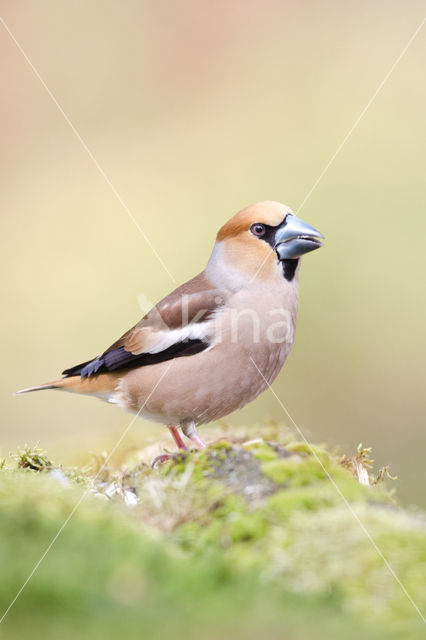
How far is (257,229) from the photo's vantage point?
439 cm

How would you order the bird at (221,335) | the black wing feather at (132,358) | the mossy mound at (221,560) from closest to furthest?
the mossy mound at (221,560) → the bird at (221,335) → the black wing feather at (132,358)

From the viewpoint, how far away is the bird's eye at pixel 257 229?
4.38m

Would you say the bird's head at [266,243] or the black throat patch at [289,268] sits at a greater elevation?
the bird's head at [266,243]

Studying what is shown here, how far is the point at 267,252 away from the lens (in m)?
4.35

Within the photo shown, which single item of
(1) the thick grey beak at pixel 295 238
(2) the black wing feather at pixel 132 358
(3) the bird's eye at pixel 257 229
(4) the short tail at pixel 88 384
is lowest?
(4) the short tail at pixel 88 384

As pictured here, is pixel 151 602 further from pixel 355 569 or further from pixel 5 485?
pixel 5 485

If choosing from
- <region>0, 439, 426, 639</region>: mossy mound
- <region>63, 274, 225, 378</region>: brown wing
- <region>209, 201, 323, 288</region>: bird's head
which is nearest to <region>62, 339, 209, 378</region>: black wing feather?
<region>63, 274, 225, 378</region>: brown wing

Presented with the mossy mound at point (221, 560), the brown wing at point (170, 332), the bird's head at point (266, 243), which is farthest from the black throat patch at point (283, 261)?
the mossy mound at point (221, 560)

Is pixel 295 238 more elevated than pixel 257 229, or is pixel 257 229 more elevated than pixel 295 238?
pixel 257 229

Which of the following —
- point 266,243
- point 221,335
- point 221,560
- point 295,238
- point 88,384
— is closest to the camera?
point 221,560

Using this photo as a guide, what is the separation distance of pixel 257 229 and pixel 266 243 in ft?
0.36

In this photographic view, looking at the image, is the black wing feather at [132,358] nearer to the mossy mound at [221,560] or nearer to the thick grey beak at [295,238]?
the thick grey beak at [295,238]

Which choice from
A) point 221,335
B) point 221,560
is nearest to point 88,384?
point 221,335

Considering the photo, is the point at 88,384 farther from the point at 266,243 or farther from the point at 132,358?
the point at 266,243
